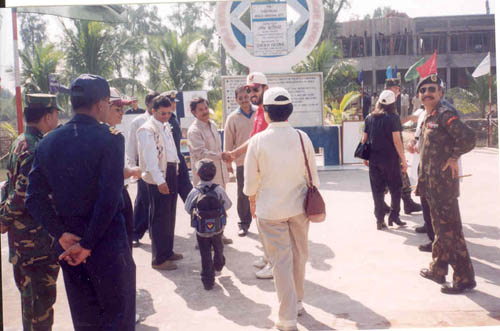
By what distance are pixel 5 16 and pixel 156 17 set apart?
120 ft

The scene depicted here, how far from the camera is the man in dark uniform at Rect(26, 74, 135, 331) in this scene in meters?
2.71

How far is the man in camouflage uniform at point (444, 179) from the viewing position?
416cm

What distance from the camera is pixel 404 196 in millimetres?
6996

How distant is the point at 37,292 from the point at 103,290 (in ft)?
2.66

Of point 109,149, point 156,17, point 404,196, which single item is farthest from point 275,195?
point 156,17

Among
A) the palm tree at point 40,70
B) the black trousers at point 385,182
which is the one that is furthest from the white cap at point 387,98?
the palm tree at point 40,70

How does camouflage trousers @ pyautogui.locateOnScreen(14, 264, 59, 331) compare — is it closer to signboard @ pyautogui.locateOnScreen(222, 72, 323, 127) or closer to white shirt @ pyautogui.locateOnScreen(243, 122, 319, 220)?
white shirt @ pyautogui.locateOnScreen(243, 122, 319, 220)

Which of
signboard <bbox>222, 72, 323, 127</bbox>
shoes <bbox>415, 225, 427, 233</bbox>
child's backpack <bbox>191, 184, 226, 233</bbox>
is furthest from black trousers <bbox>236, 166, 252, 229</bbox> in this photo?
signboard <bbox>222, 72, 323, 127</bbox>

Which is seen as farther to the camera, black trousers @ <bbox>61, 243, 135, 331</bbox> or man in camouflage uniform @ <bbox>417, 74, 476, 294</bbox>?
man in camouflage uniform @ <bbox>417, 74, 476, 294</bbox>

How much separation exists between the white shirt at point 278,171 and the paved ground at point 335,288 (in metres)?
0.89

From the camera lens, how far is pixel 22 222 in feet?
10.9

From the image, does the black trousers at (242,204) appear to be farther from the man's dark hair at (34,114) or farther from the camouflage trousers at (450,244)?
the man's dark hair at (34,114)

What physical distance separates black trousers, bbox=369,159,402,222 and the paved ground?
25 centimetres

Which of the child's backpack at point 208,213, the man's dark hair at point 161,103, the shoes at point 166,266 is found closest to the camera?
the child's backpack at point 208,213
